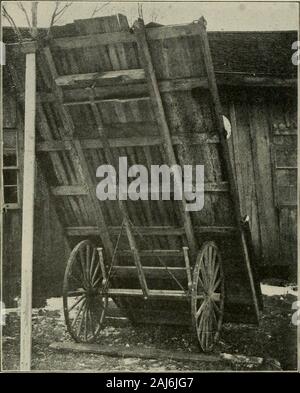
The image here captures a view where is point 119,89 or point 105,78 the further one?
point 119,89

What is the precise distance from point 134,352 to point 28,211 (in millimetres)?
2187

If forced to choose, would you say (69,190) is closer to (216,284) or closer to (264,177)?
(216,284)

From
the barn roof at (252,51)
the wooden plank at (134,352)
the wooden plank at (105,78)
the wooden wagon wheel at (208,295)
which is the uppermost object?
the barn roof at (252,51)

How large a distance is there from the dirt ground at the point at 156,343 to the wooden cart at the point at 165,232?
186 millimetres

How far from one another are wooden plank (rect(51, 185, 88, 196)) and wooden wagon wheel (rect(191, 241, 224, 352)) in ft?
4.85

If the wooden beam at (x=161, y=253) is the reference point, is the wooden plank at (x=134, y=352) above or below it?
below

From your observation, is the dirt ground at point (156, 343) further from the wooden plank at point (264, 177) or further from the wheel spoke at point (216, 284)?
the wooden plank at point (264, 177)

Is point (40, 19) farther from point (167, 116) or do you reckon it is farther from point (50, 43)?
point (167, 116)

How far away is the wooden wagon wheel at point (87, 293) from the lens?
563 cm

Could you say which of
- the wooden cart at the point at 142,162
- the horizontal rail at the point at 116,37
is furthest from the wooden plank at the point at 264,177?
the horizontal rail at the point at 116,37

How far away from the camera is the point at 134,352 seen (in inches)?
216

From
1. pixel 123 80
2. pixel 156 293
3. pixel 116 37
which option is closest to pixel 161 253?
pixel 156 293

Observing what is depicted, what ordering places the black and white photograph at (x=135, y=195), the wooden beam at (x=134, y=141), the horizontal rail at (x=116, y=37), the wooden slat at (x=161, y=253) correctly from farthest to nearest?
1. the wooden slat at (x=161, y=253)
2. the wooden beam at (x=134, y=141)
3. the black and white photograph at (x=135, y=195)
4. the horizontal rail at (x=116, y=37)

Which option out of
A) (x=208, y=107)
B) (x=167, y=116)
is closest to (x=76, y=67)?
(x=167, y=116)
